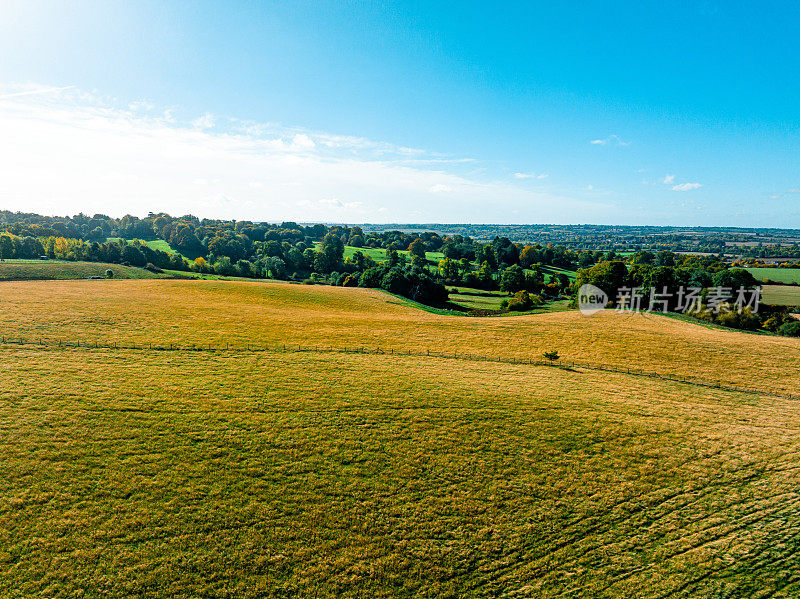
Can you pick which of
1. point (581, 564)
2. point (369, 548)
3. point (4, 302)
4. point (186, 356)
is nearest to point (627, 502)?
point (581, 564)

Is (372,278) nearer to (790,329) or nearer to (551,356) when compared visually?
(551,356)

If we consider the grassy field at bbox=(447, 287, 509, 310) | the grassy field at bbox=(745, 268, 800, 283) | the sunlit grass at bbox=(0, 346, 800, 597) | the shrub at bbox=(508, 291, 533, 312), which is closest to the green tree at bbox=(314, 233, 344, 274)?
the grassy field at bbox=(447, 287, 509, 310)

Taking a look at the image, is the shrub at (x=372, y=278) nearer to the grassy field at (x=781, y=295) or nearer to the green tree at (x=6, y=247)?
the grassy field at (x=781, y=295)

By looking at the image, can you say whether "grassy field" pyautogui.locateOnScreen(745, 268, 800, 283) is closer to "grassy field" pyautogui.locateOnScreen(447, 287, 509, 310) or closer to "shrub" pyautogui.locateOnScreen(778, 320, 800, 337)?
"shrub" pyautogui.locateOnScreen(778, 320, 800, 337)

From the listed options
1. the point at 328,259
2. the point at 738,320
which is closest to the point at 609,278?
the point at 738,320

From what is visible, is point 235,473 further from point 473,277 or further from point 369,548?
→ point 473,277

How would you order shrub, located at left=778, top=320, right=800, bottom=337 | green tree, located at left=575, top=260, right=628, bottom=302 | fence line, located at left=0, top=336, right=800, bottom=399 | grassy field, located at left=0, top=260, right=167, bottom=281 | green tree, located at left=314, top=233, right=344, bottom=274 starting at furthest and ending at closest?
green tree, located at left=314, top=233, right=344, bottom=274 → green tree, located at left=575, top=260, right=628, bottom=302 → grassy field, located at left=0, top=260, right=167, bottom=281 → shrub, located at left=778, top=320, right=800, bottom=337 → fence line, located at left=0, top=336, right=800, bottom=399
